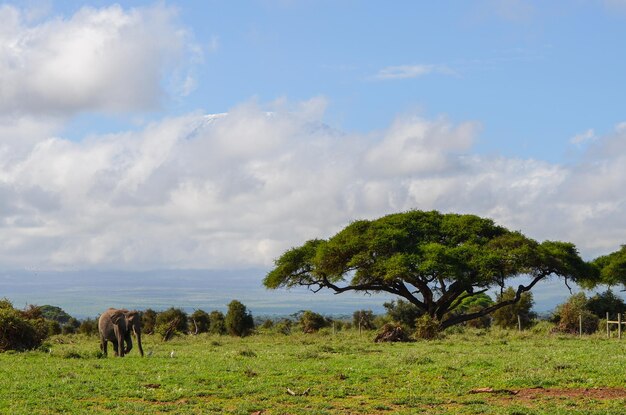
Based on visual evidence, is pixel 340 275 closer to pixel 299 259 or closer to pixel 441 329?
pixel 299 259

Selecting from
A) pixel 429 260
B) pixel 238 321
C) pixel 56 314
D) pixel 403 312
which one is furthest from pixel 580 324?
pixel 56 314

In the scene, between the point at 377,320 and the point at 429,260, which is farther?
the point at 377,320

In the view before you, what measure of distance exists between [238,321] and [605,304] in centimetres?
3072

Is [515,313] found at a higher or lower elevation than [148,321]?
higher

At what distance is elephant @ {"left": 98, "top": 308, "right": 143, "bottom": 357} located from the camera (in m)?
34.9

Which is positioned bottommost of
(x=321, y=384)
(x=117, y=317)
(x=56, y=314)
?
(x=321, y=384)

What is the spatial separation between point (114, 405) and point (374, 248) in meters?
37.2

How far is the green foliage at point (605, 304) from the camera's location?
220 ft

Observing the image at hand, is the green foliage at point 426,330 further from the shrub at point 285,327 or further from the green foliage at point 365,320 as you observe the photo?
the shrub at point 285,327

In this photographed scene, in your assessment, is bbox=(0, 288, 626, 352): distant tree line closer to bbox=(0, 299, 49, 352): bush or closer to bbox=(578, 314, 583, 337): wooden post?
bbox=(578, 314, 583, 337): wooden post

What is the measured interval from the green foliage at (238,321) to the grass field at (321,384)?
101 ft

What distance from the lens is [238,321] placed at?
6341 cm

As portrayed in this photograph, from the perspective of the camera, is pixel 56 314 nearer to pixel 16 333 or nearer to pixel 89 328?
pixel 89 328

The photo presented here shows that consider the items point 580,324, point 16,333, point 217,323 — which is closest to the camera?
point 16,333
